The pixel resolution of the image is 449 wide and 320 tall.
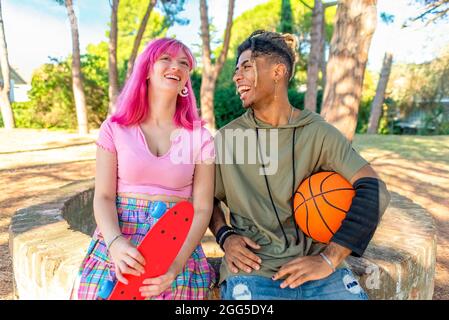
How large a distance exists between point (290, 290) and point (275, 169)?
585 millimetres

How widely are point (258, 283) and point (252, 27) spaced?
30169 millimetres

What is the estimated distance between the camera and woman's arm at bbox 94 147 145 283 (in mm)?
1685

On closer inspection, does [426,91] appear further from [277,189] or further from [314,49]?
[277,189]

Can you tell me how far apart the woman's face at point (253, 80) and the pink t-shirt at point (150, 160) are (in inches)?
13.1

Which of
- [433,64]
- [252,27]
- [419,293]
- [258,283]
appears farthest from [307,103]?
[252,27]

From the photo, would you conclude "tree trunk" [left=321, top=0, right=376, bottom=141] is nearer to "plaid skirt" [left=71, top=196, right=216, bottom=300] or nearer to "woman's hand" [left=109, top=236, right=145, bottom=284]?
"plaid skirt" [left=71, top=196, right=216, bottom=300]

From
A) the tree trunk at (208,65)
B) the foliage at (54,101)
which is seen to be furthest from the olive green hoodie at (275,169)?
the foliage at (54,101)

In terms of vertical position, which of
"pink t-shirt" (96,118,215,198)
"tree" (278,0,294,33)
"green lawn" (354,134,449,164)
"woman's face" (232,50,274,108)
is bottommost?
"green lawn" (354,134,449,164)

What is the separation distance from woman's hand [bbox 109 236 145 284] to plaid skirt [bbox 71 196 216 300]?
0.14 meters

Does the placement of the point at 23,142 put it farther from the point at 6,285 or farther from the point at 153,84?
the point at 153,84

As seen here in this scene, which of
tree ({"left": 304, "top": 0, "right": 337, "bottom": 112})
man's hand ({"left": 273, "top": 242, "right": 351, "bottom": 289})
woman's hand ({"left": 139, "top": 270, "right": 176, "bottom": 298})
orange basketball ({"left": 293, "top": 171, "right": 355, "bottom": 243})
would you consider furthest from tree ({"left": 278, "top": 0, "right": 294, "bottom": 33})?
woman's hand ({"left": 139, "top": 270, "right": 176, "bottom": 298})

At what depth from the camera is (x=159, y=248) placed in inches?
67.6

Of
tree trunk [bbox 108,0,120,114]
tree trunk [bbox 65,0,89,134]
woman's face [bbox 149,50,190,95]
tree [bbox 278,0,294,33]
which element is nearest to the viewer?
woman's face [bbox 149,50,190,95]

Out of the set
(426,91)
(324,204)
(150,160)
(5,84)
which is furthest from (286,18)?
(150,160)
